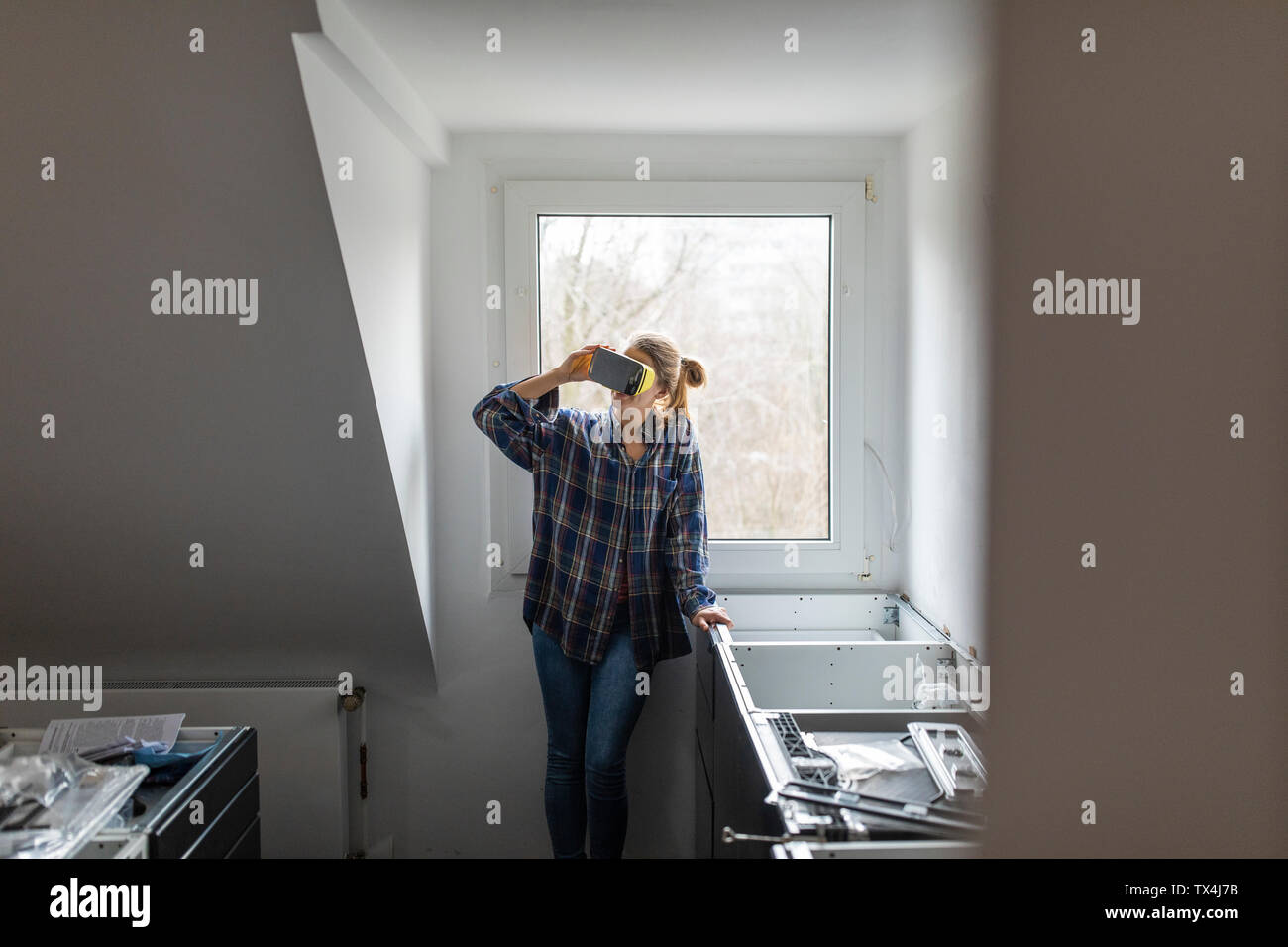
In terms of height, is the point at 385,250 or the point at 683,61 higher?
the point at 683,61

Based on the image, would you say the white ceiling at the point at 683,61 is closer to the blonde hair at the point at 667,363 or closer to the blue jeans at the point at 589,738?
the blonde hair at the point at 667,363

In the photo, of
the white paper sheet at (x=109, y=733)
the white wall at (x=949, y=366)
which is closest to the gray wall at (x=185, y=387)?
the white paper sheet at (x=109, y=733)

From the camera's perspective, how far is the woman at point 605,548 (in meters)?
1.99

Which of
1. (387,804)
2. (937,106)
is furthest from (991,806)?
(387,804)

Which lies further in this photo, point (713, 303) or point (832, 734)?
point (713, 303)

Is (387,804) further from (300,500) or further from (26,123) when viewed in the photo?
(26,123)

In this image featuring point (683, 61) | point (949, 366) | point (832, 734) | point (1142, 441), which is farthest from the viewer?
point (949, 366)

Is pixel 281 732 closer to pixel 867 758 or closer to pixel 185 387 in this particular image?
pixel 185 387

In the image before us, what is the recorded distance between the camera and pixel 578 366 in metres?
2.03

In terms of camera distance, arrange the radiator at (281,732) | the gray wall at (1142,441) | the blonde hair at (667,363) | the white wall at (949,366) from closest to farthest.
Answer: the gray wall at (1142,441) < the white wall at (949,366) < the blonde hair at (667,363) < the radiator at (281,732)

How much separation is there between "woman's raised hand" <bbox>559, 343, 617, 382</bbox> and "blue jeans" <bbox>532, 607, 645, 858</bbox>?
0.54 m

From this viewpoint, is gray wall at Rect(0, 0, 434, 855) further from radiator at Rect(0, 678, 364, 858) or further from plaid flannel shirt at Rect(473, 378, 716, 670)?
plaid flannel shirt at Rect(473, 378, 716, 670)

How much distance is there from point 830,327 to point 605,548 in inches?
34.0

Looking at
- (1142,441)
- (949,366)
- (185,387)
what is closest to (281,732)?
(185,387)
